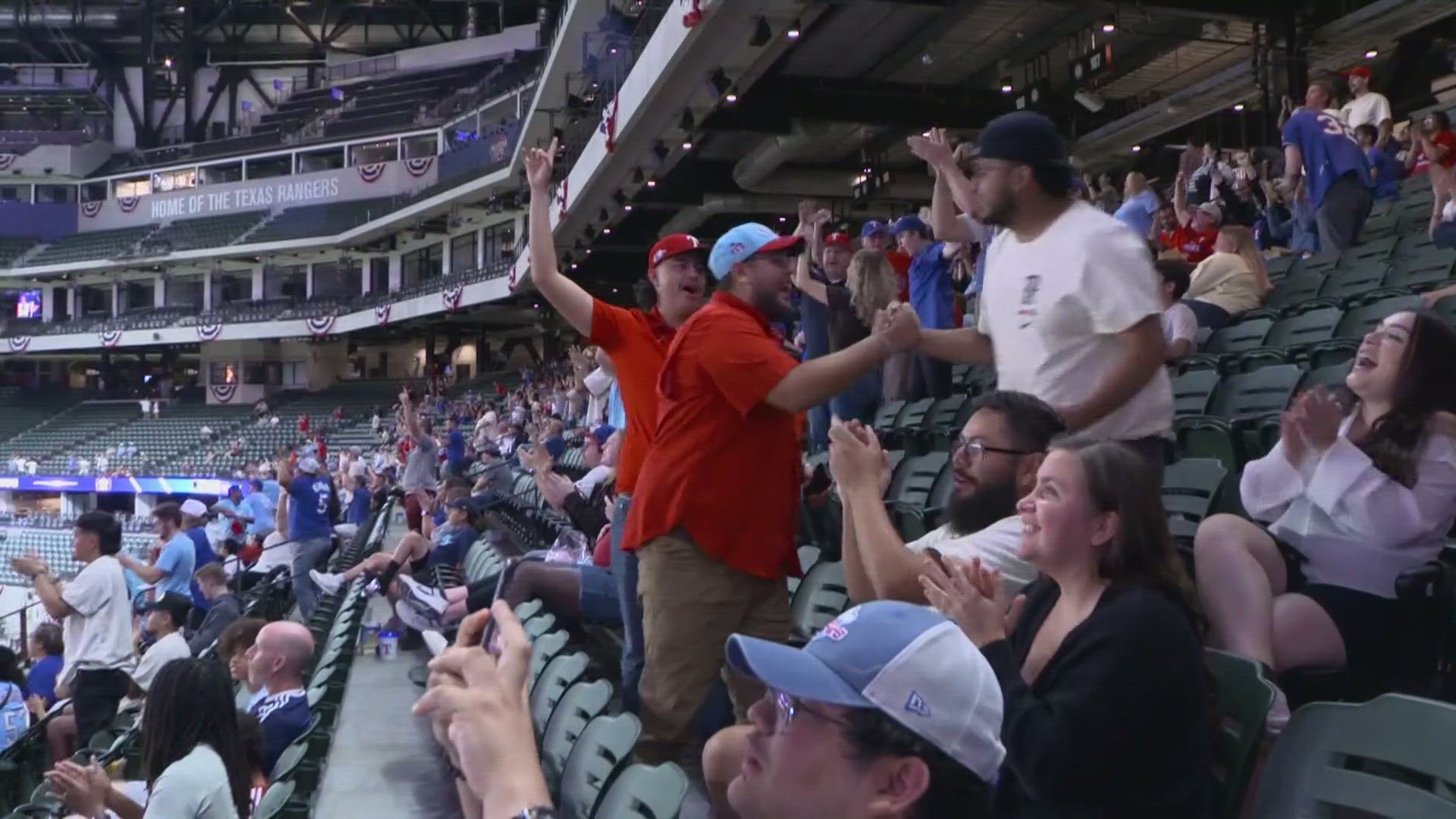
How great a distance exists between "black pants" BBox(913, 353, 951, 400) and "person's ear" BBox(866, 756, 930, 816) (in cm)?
567

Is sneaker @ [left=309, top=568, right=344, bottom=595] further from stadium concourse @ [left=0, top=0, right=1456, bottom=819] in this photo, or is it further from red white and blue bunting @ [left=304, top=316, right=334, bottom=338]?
red white and blue bunting @ [left=304, top=316, right=334, bottom=338]

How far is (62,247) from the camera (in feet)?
141

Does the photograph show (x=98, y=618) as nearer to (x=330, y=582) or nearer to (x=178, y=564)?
(x=330, y=582)

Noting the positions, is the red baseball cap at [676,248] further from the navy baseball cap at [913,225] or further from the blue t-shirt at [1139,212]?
the blue t-shirt at [1139,212]

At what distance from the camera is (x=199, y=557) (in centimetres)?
1154

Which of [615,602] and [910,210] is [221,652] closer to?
[615,602]

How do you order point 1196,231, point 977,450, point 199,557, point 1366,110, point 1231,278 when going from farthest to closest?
point 199,557
point 1366,110
point 1196,231
point 1231,278
point 977,450

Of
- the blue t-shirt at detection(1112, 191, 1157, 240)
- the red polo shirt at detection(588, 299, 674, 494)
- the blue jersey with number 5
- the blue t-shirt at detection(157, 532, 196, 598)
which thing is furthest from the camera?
the blue t-shirt at detection(157, 532, 196, 598)

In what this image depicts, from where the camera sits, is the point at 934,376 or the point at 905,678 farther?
the point at 934,376

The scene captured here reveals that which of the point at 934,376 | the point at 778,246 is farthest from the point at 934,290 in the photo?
the point at 778,246

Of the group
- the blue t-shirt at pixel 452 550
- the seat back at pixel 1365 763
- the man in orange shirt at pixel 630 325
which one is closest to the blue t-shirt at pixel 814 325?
the man in orange shirt at pixel 630 325

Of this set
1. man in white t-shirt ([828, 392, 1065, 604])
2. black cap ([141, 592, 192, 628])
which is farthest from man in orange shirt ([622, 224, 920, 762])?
black cap ([141, 592, 192, 628])

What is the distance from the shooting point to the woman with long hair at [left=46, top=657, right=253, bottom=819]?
3.31 metres

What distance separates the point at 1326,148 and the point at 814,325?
3.74m
